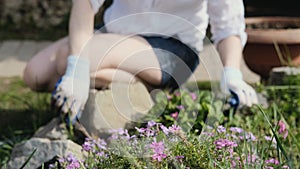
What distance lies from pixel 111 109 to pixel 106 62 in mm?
245

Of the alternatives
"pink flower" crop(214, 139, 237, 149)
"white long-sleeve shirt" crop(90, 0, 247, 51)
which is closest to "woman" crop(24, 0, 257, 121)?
"white long-sleeve shirt" crop(90, 0, 247, 51)

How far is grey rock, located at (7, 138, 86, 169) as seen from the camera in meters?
2.28

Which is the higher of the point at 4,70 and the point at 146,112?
the point at 146,112

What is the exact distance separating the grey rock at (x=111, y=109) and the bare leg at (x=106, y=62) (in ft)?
0.20

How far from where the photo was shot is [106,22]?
9.67 feet

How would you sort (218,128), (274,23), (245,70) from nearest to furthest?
(218,128) → (274,23) → (245,70)

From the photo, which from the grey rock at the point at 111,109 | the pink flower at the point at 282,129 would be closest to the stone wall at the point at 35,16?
the grey rock at the point at 111,109

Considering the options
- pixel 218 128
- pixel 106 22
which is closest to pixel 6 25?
pixel 106 22

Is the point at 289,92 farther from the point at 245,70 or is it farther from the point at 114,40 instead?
the point at 245,70

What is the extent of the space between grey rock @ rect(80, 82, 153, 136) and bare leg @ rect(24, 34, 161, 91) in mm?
62

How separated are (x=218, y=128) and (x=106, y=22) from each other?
44.8 inches

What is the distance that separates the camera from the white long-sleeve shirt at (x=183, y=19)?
270 centimetres

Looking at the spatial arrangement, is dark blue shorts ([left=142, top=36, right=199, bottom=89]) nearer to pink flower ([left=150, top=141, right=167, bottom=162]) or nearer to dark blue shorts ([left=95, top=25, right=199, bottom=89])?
dark blue shorts ([left=95, top=25, right=199, bottom=89])

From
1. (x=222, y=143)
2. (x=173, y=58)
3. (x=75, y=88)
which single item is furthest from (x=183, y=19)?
(x=222, y=143)
